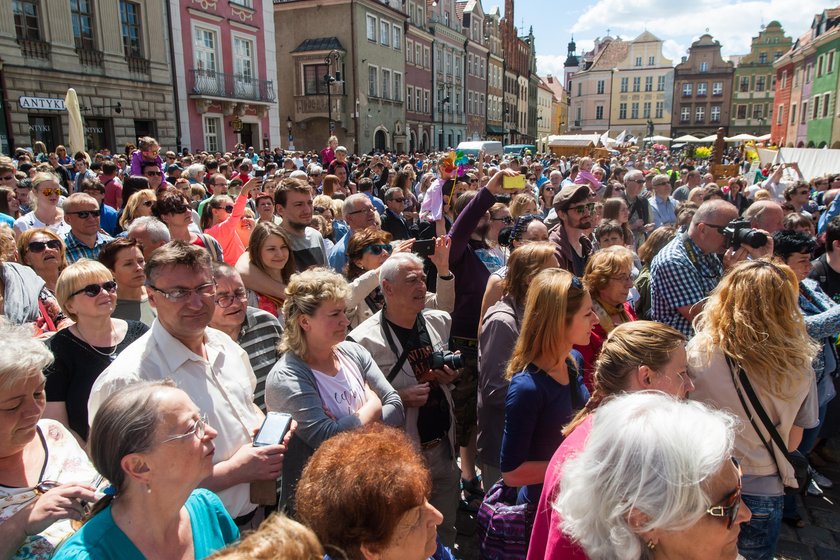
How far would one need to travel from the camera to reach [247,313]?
3.20 m

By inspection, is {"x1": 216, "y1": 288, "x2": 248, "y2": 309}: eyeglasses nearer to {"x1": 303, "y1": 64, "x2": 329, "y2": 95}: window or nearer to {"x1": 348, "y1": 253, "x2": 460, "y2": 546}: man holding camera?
{"x1": 348, "y1": 253, "x2": 460, "y2": 546}: man holding camera

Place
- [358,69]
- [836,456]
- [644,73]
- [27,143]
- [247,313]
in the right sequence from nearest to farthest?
[247,313] → [836,456] → [27,143] → [358,69] → [644,73]

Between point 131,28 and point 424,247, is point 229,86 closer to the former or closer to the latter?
point 131,28

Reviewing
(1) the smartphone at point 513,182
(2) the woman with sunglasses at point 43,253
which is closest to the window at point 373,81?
(1) the smartphone at point 513,182

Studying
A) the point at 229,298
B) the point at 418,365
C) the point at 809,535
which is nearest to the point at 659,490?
the point at 418,365

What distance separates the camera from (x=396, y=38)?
39.4 meters

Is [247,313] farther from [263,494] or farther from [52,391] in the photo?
[263,494]

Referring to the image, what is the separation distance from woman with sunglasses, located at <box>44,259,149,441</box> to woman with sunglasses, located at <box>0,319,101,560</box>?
50 centimetres

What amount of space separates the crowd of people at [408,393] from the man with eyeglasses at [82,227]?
0.06ft

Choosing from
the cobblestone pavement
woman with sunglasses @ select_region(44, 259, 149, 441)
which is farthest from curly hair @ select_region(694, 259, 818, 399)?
woman with sunglasses @ select_region(44, 259, 149, 441)

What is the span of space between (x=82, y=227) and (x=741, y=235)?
204 inches

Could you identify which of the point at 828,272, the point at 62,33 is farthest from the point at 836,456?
the point at 62,33

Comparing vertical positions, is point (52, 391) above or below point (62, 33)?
below

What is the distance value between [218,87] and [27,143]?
878 cm
